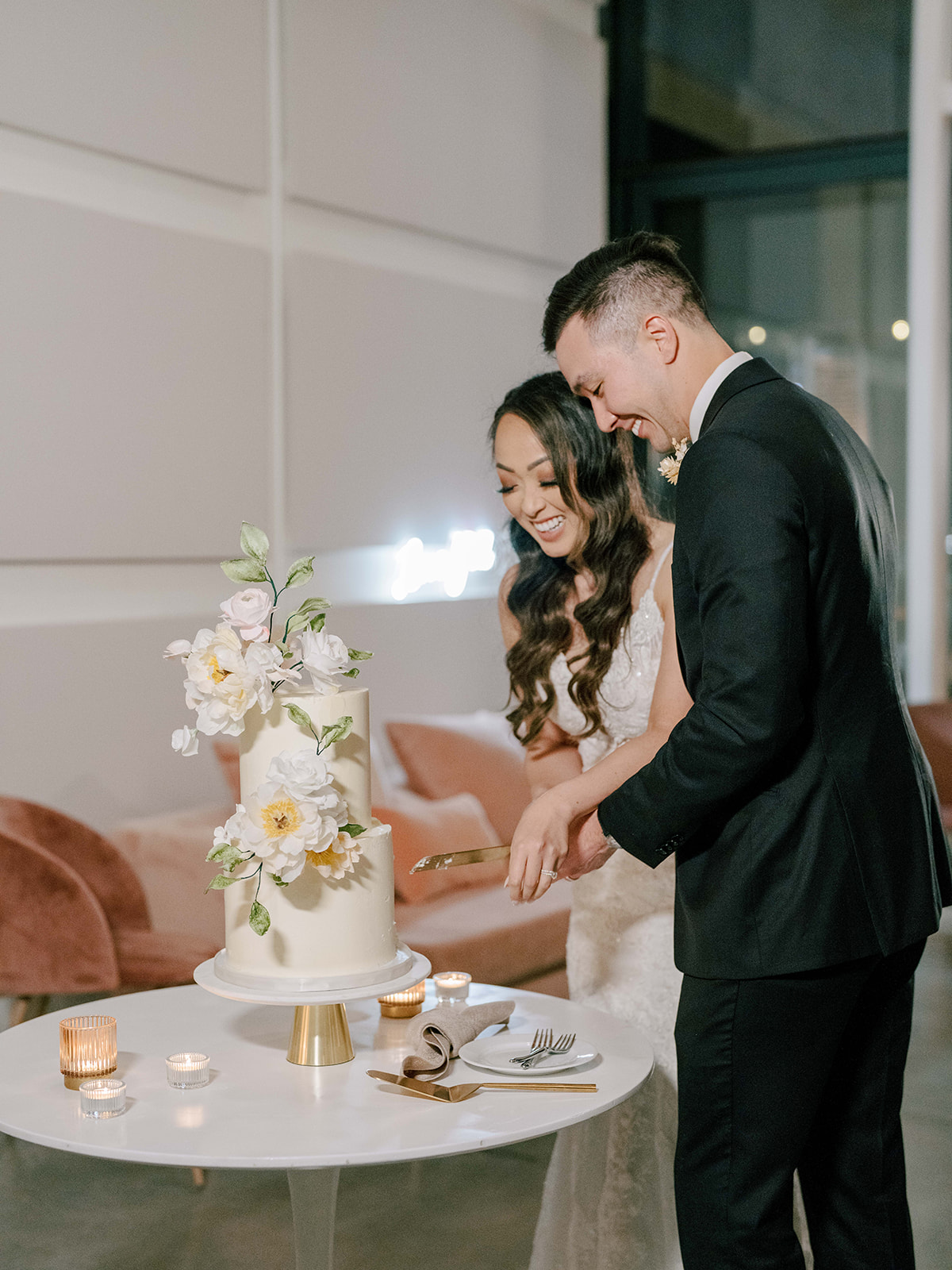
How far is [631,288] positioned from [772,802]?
0.68 metres

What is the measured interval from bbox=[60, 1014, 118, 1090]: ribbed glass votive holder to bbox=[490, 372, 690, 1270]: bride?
81 cm

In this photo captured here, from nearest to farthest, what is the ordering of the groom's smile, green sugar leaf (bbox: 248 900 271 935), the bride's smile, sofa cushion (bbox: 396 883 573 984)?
green sugar leaf (bbox: 248 900 271 935)
the groom's smile
the bride's smile
sofa cushion (bbox: 396 883 573 984)

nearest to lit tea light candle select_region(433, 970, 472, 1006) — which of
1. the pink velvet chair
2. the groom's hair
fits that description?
the groom's hair

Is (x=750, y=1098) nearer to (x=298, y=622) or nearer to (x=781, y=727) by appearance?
(x=781, y=727)

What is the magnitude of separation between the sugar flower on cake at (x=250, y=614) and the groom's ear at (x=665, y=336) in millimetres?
585

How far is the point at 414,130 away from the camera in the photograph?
453 centimetres

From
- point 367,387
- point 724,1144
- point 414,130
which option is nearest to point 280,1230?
point 724,1144

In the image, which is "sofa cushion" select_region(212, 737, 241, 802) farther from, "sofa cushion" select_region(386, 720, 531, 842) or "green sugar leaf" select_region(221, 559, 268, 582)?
"green sugar leaf" select_region(221, 559, 268, 582)

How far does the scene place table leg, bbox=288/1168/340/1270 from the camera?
1.68 metres

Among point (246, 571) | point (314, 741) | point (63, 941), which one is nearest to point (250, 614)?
point (246, 571)

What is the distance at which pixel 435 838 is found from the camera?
3.74m

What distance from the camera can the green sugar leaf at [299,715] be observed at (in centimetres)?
158

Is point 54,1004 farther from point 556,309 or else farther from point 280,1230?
point 556,309

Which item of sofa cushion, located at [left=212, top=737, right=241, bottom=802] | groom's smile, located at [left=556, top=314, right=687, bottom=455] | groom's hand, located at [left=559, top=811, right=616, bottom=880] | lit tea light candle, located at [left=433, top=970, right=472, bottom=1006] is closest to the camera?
groom's smile, located at [left=556, top=314, right=687, bottom=455]
